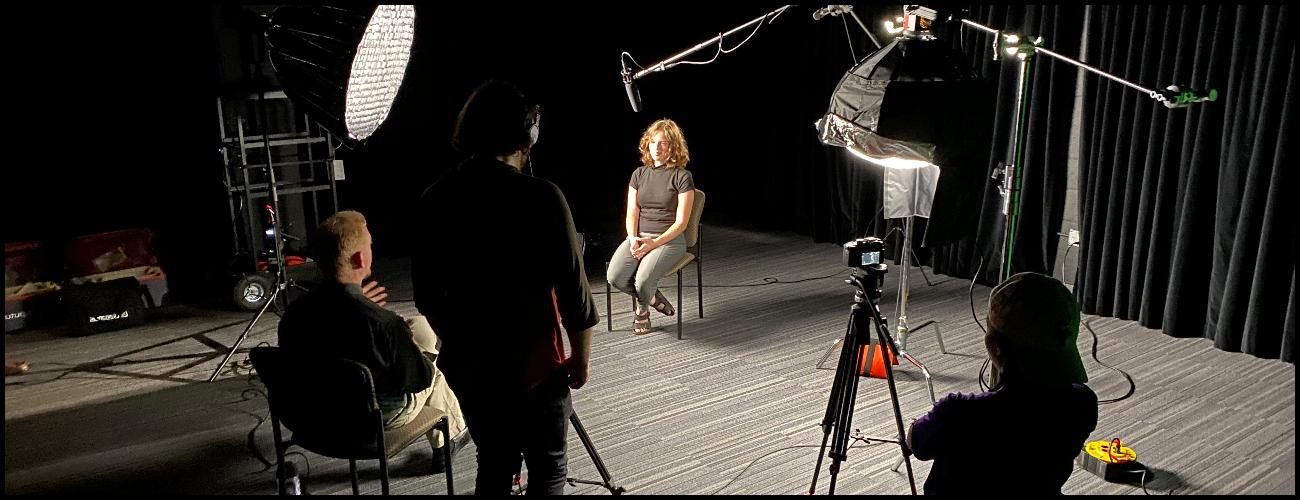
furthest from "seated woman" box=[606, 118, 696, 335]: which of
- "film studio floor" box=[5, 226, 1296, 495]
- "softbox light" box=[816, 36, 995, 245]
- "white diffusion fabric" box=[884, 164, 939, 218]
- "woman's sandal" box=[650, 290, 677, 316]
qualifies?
"softbox light" box=[816, 36, 995, 245]

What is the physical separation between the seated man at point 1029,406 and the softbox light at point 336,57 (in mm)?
1432

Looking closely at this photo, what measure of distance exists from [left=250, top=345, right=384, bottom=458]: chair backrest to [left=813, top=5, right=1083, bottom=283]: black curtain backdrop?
3.19 meters

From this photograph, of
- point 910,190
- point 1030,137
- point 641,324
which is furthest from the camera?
point 1030,137

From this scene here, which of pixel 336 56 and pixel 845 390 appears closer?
pixel 336 56

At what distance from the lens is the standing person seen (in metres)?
1.88

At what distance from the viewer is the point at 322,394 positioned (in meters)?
2.26

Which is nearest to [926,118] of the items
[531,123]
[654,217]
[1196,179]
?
[531,123]

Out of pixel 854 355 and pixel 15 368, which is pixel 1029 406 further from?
pixel 15 368

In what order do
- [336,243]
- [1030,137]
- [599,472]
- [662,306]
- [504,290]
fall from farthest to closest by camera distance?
[1030,137] → [662,306] → [599,472] → [336,243] → [504,290]

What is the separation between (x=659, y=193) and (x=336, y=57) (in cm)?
244

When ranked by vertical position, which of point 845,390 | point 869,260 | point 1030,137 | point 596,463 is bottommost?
point 596,463

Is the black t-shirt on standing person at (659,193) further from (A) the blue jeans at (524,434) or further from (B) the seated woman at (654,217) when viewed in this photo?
(A) the blue jeans at (524,434)

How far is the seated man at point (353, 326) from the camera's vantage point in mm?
2348

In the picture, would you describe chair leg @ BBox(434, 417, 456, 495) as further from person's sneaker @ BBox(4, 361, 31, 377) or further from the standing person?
person's sneaker @ BBox(4, 361, 31, 377)
